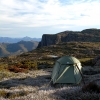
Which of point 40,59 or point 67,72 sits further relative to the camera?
point 40,59

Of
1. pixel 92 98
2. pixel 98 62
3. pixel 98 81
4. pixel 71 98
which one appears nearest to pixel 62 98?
pixel 71 98

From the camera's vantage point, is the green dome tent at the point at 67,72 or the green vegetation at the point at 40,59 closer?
the green dome tent at the point at 67,72

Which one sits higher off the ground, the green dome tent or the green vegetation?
the green dome tent

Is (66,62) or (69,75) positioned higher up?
(66,62)

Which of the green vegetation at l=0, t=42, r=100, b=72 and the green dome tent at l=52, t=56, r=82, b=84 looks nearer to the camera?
the green dome tent at l=52, t=56, r=82, b=84

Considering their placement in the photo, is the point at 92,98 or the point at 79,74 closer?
the point at 92,98

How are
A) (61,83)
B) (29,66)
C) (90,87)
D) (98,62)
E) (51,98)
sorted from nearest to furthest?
(51,98)
(90,87)
(61,83)
(98,62)
(29,66)

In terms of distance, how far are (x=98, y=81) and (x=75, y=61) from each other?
13.4m

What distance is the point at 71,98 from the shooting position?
1045 centimetres

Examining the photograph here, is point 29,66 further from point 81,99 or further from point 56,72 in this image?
point 81,99

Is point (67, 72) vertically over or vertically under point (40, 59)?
over

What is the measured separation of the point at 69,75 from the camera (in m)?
25.0

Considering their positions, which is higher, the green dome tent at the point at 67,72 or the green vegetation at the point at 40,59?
the green dome tent at the point at 67,72

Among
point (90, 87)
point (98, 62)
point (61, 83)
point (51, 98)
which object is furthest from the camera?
point (98, 62)
